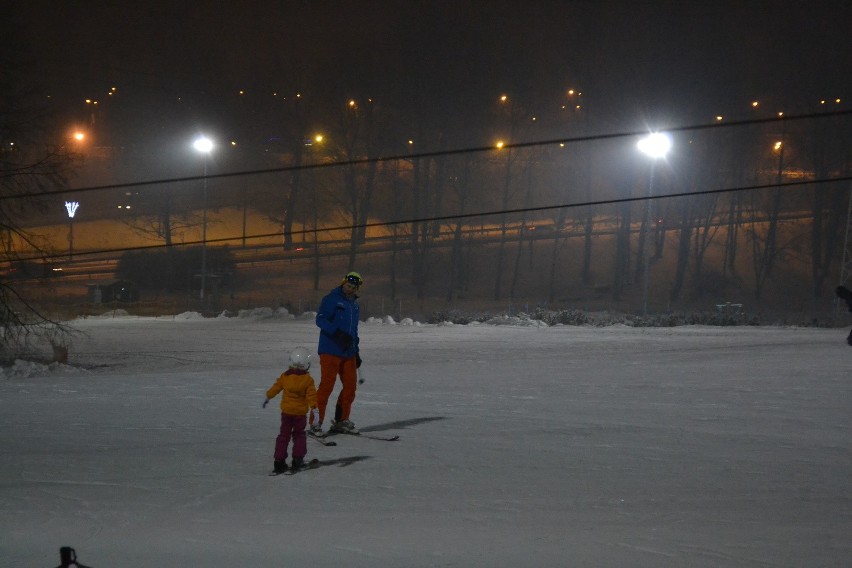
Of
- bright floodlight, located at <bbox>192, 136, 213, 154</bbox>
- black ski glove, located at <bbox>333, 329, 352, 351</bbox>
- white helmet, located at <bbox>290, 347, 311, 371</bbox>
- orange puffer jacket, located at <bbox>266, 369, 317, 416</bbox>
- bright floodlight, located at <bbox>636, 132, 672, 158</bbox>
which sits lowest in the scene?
orange puffer jacket, located at <bbox>266, 369, 317, 416</bbox>

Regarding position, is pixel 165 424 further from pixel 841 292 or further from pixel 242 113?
pixel 242 113

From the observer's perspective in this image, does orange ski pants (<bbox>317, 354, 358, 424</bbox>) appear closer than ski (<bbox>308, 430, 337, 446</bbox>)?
No

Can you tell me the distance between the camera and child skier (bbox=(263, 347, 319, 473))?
919 cm

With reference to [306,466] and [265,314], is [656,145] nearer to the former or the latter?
[265,314]

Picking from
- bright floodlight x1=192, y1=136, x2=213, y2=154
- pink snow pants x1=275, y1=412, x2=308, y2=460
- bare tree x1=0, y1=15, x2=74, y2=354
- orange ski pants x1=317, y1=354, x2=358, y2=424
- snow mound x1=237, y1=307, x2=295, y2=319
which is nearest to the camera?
pink snow pants x1=275, y1=412, x2=308, y2=460

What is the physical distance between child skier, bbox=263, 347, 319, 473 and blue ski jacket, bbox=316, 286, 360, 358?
1654 millimetres

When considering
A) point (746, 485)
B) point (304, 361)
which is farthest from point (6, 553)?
point (746, 485)

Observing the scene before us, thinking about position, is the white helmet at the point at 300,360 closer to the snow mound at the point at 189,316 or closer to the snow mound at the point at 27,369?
the snow mound at the point at 27,369

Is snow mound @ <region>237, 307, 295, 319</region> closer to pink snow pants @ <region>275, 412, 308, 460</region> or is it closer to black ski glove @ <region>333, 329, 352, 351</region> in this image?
black ski glove @ <region>333, 329, 352, 351</region>

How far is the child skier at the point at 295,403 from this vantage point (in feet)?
30.1

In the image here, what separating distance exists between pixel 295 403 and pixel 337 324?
2.05 metres

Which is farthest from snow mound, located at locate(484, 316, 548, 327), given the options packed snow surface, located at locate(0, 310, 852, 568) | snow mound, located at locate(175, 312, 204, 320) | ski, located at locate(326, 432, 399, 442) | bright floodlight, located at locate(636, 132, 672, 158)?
ski, located at locate(326, 432, 399, 442)

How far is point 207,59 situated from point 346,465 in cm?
5424

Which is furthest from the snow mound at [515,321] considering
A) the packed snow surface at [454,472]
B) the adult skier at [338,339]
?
the adult skier at [338,339]
